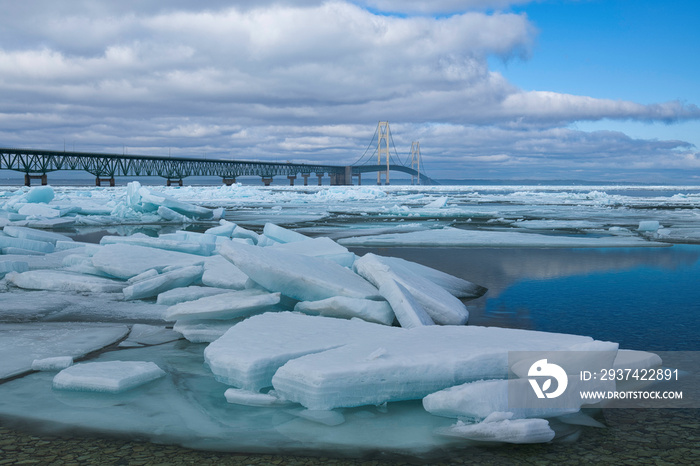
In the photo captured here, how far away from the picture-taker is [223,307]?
3.91 meters

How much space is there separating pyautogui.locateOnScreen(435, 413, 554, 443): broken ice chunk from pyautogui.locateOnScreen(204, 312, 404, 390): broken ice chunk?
0.93 meters

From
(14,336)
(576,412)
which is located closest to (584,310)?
(576,412)

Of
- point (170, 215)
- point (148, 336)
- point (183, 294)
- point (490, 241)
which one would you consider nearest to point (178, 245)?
point (183, 294)

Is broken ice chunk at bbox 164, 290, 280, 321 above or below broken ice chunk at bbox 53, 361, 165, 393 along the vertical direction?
above

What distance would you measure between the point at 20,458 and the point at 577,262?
6.98m

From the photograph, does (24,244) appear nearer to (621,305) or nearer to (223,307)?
(223,307)

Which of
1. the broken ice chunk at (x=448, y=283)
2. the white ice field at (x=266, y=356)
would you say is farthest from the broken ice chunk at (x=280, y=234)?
the broken ice chunk at (x=448, y=283)

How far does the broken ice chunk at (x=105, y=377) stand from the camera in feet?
9.30

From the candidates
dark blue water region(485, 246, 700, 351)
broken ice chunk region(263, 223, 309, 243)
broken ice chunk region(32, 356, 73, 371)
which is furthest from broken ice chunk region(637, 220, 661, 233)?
broken ice chunk region(32, 356, 73, 371)

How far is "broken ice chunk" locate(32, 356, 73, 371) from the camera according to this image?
3.15 meters

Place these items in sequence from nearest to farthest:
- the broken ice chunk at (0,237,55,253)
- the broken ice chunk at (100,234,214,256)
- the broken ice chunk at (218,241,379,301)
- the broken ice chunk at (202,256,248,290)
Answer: the broken ice chunk at (218,241,379,301) → the broken ice chunk at (202,256,248,290) → the broken ice chunk at (100,234,214,256) → the broken ice chunk at (0,237,55,253)

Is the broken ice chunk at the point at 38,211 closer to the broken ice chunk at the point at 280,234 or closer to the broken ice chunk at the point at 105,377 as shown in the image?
the broken ice chunk at the point at 280,234

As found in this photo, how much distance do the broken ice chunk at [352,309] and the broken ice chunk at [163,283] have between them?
181cm

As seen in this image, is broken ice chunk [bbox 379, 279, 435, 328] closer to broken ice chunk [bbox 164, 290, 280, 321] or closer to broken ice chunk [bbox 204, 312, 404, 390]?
broken ice chunk [bbox 204, 312, 404, 390]
